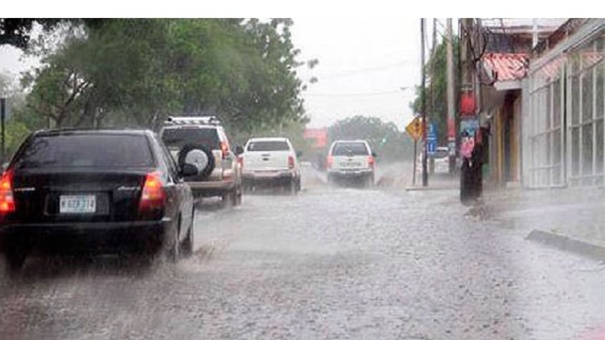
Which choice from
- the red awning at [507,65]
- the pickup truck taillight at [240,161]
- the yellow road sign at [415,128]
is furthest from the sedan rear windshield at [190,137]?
the red awning at [507,65]

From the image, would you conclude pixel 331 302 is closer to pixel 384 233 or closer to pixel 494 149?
pixel 384 233

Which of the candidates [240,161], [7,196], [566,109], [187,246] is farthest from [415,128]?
[7,196]

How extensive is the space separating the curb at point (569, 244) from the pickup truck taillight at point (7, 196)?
203cm

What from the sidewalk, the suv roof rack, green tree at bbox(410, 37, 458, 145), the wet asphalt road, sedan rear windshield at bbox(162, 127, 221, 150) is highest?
green tree at bbox(410, 37, 458, 145)

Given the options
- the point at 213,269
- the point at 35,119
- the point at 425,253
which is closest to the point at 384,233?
the point at 425,253

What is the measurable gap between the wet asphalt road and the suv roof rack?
0.42 metres

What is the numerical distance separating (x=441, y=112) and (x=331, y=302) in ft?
3.76

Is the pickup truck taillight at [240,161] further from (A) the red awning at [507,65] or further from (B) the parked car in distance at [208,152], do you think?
(A) the red awning at [507,65]

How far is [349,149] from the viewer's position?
4328 mm

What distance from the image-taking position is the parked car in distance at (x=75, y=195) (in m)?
3.89

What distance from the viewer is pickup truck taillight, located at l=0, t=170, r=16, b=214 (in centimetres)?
395

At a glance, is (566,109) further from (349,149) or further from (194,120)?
(194,120)

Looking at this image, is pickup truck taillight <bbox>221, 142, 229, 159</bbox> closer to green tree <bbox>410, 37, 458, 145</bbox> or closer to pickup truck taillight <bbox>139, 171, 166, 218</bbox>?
pickup truck taillight <bbox>139, 171, 166, 218</bbox>

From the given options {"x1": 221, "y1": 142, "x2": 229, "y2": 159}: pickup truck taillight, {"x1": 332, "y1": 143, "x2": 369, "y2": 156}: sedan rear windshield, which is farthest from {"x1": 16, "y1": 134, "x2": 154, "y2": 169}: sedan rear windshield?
{"x1": 332, "y1": 143, "x2": 369, "y2": 156}: sedan rear windshield
